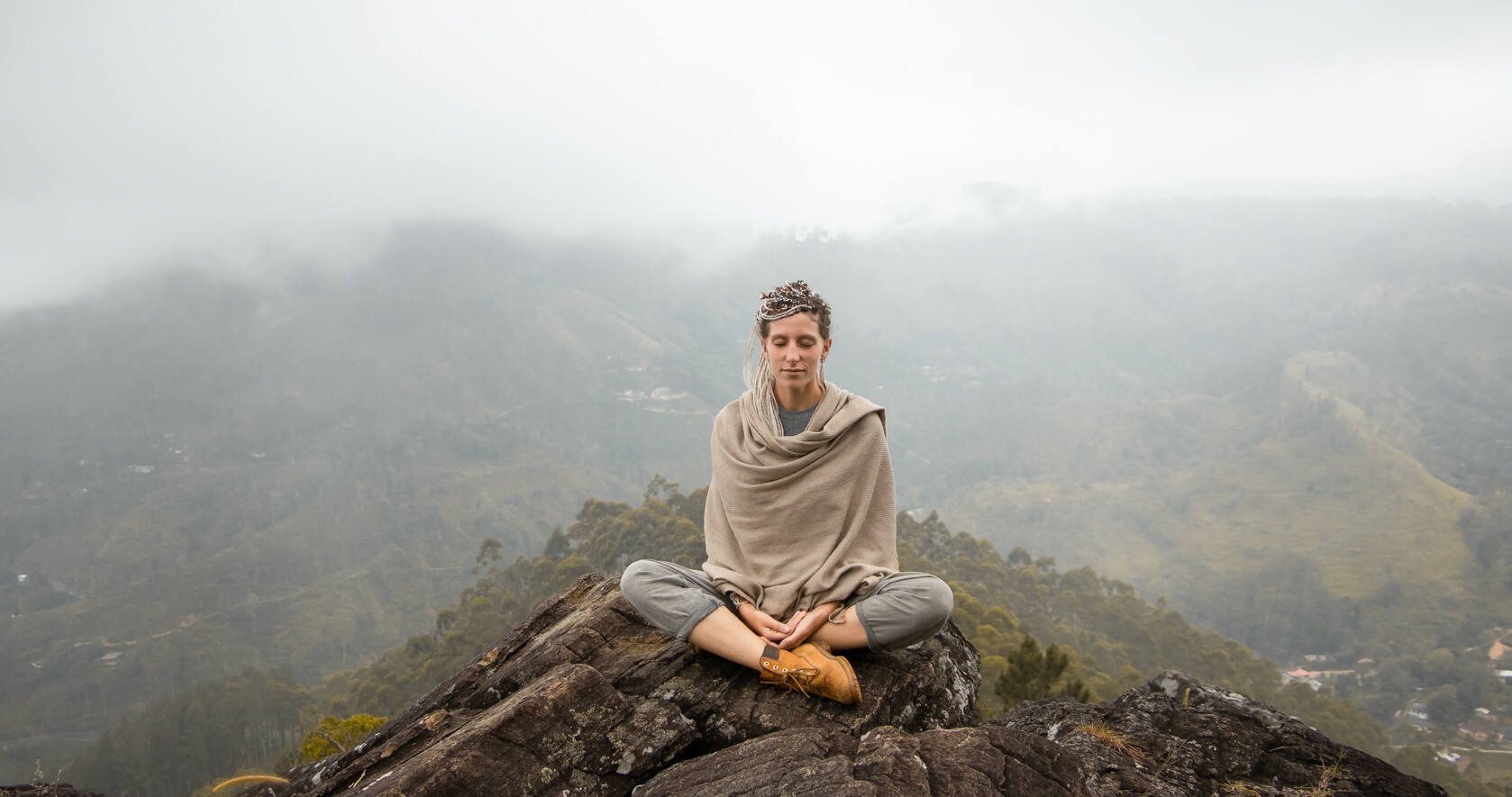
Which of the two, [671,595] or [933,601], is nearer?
[933,601]

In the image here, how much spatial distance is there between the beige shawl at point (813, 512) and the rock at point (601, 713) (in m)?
0.56

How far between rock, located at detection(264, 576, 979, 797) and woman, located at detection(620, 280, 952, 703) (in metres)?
0.30

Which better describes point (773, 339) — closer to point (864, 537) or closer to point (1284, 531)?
point (864, 537)

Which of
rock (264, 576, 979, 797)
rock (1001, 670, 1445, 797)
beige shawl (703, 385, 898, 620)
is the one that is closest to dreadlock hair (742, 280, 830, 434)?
beige shawl (703, 385, 898, 620)

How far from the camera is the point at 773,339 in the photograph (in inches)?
212

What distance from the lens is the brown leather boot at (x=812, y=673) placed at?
448cm

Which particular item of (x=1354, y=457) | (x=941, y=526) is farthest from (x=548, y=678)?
(x=1354, y=457)

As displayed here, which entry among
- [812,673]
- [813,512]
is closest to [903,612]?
[812,673]

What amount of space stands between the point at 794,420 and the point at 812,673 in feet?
6.00

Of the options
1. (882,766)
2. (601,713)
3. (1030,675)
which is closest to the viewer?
(882,766)

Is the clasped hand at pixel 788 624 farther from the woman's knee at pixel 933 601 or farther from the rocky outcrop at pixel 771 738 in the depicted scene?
the woman's knee at pixel 933 601

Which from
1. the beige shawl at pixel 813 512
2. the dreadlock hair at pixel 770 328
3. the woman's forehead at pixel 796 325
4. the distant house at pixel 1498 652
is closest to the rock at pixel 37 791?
the beige shawl at pixel 813 512

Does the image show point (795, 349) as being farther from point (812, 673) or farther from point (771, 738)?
point (771, 738)

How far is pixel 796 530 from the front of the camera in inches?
209
